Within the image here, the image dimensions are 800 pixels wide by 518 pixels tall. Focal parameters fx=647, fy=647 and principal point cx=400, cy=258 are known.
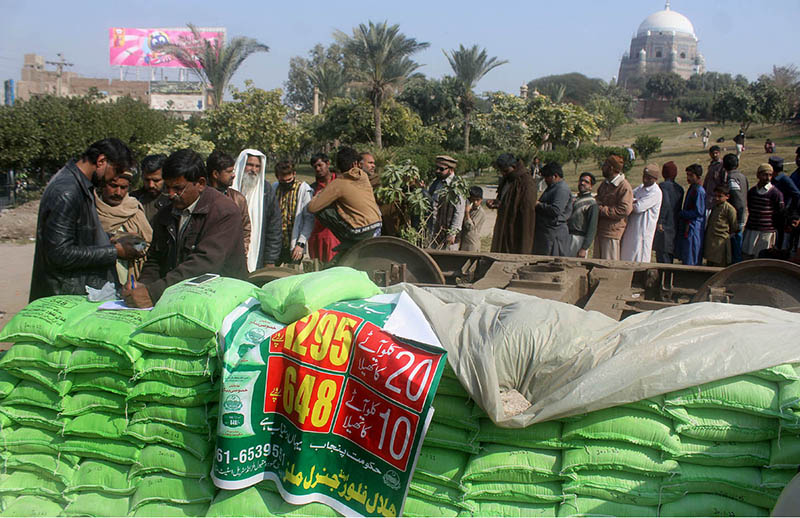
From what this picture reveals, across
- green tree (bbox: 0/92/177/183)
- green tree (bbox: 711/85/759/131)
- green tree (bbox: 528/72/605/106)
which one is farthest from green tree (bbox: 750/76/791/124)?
green tree (bbox: 528/72/605/106)

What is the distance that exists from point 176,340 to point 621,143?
46324 millimetres

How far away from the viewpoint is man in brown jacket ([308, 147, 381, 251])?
5453 millimetres

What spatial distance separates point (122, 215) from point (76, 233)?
4.72ft

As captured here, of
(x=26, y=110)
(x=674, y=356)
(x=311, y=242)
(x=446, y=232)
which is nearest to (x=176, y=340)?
(x=674, y=356)

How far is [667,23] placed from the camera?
13112cm

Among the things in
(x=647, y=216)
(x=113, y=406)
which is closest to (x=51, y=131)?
(x=647, y=216)

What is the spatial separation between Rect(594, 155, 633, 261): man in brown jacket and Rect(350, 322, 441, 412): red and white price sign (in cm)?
478

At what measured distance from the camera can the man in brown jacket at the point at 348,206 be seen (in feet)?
17.9

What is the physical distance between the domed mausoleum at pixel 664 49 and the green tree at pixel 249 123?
110m

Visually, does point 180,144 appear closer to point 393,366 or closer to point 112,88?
point 393,366

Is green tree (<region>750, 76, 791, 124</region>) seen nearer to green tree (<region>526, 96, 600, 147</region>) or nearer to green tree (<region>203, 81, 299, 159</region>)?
green tree (<region>526, 96, 600, 147</region>)

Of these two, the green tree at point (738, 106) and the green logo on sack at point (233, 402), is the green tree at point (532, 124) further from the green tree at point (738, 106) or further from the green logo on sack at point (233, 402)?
the green logo on sack at point (233, 402)

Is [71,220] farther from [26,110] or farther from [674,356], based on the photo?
[26,110]

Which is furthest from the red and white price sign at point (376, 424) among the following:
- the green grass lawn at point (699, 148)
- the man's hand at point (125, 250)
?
the green grass lawn at point (699, 148)
